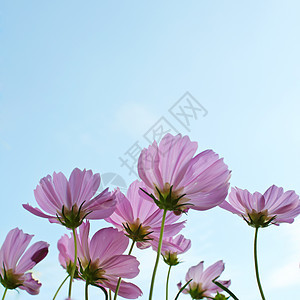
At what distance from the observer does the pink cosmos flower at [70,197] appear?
1.77ft

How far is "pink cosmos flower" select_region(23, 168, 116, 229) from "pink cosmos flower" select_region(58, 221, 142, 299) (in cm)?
2

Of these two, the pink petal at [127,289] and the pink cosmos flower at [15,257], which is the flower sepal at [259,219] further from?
the pink cosmos flower at [15,257]

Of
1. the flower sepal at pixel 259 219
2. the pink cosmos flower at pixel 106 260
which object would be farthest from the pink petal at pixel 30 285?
the flower sepal at pixel 259 219

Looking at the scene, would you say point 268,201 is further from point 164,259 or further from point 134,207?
point 164,259

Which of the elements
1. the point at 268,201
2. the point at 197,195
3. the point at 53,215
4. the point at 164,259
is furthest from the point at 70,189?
the point at 164,259

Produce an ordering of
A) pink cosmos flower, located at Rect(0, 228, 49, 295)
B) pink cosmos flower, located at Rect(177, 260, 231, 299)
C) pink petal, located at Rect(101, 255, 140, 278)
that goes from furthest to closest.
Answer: pink cosmos flower, located at Rect(177, 260, 231, 299)
pink cosmos flower, located at Rect(0, 228, 49, 295)
pink petal, located at Rect(101, 255, 140, 278)

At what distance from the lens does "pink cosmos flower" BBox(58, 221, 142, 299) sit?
508 mm

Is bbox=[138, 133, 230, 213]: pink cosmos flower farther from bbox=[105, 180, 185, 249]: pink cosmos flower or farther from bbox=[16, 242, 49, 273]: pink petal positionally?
bbox=[16, 242, 49, 273]: pink petal

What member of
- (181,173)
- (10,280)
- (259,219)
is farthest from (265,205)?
(10,280)

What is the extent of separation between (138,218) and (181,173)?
12 centimetres

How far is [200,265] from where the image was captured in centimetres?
98

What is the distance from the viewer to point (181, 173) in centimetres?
53

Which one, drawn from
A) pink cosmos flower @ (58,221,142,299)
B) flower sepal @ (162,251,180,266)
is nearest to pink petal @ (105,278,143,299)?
pink cosmos flower @ (58,221,142,299)

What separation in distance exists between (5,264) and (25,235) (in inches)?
2.3
